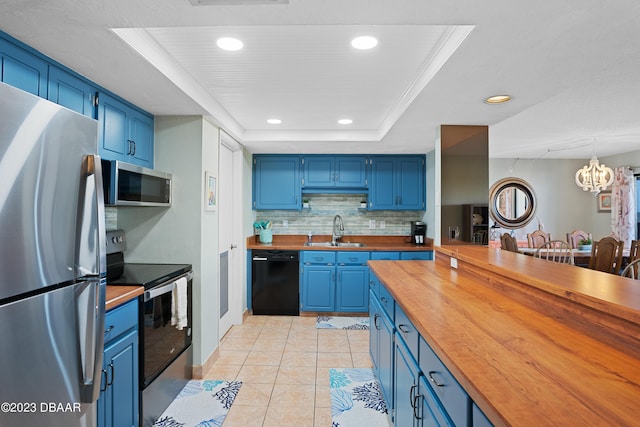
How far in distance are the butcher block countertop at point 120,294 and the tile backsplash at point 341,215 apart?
2.89 meters

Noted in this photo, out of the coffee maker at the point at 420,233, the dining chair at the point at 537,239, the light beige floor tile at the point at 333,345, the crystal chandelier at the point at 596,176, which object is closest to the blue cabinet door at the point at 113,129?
the light beige floor tile at the point at 333,345

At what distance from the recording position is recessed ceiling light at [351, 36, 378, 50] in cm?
176

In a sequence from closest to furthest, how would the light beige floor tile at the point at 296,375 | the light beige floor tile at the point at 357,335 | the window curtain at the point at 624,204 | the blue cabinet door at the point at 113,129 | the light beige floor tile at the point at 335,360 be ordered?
the blue cabinet door at the point at 113,129, the light beige floor tile at the point at 296,375, the light beige floor tile at the point at 335,360, the light beige floor tile at the point at 357,335, the window curtain at the point at 624,204

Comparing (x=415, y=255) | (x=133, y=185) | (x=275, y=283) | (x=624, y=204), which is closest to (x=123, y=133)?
(x=133, y=185)

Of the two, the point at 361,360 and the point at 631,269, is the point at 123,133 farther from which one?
the point at 631,269

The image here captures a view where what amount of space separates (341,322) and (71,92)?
3.45m

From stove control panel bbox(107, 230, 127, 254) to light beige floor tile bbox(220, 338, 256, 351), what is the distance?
140 cm

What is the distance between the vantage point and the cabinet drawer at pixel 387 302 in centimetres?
197

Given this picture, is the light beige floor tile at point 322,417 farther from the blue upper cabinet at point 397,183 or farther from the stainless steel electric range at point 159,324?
the blue upper cabinet at point 397,183

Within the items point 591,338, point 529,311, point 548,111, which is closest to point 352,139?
point 548,111

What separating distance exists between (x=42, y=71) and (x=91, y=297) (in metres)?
1.18

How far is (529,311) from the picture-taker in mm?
1532

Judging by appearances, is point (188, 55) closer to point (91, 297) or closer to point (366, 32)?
point (366, 32)

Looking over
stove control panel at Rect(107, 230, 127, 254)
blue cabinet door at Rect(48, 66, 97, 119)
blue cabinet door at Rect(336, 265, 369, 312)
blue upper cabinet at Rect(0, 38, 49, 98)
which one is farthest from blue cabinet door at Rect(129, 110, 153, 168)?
blue cabinet door at Rect(336, 265, 369, 312)
